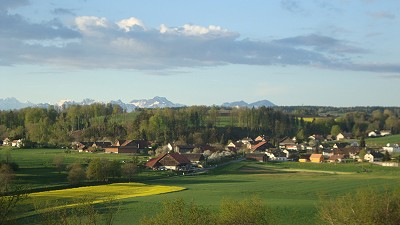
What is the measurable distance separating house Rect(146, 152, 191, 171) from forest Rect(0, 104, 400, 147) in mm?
35571

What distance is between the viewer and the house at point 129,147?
108000mm

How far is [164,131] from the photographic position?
420 ft

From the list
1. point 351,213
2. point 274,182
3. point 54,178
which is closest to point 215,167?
point 274,182

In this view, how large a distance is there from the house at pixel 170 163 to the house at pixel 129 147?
22.8m

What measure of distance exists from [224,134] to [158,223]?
4578 inches

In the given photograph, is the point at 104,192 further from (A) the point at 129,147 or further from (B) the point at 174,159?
(A) the point at 129,147

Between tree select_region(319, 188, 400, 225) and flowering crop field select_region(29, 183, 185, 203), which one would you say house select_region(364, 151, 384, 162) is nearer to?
flowering crop field select_region(29, 183, 185, 203)

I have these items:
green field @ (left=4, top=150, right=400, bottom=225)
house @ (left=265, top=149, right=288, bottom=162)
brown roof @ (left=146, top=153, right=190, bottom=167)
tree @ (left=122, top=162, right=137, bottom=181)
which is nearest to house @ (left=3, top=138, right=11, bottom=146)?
green field @ (left=4, top=150, right=400, bottom=225)

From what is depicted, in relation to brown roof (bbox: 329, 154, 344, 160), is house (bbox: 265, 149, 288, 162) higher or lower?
lower

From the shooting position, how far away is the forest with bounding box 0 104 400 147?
5017 inches

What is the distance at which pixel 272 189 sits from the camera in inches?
2074

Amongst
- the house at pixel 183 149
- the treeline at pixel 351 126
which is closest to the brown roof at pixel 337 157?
the house at pixel 183 149

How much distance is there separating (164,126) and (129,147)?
23136 mm

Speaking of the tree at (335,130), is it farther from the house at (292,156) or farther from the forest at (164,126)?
the house at (292,156)
